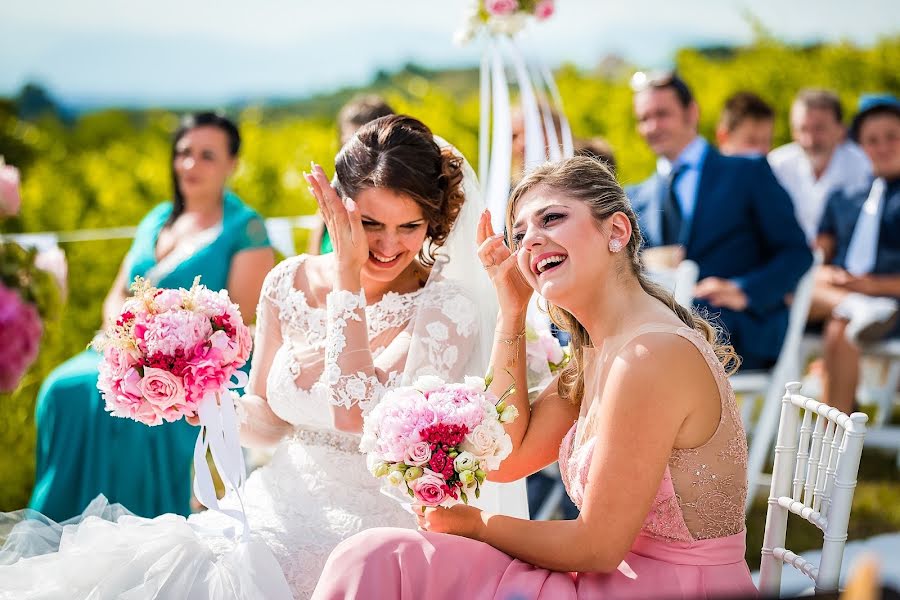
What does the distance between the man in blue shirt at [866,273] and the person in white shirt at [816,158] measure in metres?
0.48

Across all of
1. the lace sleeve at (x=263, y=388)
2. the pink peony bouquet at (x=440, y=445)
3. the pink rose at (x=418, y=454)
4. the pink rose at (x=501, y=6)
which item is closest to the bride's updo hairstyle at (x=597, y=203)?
the pink peony bouquet at (x=440, y=445)

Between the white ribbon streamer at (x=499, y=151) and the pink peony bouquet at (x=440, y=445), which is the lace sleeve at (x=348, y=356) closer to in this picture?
the pink peony bouquet at (x=440, y=445)

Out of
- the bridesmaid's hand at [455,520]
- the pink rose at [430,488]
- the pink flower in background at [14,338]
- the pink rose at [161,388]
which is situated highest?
the pink flower in background at [14,338]

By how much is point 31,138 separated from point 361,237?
19.0 ft

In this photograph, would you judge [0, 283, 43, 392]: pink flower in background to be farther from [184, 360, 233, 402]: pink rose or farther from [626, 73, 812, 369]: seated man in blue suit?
[626, 73, 812, 369]: seated man in blue suit

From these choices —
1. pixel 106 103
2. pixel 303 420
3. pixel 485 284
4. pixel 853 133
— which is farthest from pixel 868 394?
pixel 106 103

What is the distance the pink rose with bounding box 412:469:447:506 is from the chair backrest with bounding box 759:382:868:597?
2.31ft

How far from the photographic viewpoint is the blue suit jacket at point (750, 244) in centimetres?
464

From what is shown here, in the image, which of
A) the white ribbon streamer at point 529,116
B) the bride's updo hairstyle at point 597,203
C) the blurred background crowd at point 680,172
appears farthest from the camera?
the blurred background crowd at point 680,172

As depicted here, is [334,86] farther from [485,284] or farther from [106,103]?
[485,284]

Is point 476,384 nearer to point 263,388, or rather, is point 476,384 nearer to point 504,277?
point 504,277

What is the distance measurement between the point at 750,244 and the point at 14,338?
410 centimetres

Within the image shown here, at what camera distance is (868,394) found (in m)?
6.17

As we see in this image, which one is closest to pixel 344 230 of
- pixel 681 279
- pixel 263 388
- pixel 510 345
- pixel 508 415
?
pixel 510 345
